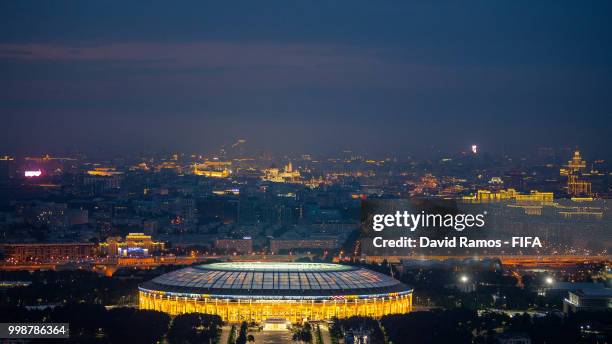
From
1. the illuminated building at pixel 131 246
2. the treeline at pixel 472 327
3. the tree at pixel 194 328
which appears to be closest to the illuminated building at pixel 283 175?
the illuminated building at pixel 131 246

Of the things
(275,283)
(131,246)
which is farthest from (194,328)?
(131,246)

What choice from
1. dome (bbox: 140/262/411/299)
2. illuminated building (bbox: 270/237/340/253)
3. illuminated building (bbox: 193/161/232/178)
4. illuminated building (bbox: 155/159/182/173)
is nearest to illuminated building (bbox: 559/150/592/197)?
illuminated building (bbox: 270/237/340/253)

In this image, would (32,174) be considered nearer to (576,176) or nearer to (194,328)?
(576,176)

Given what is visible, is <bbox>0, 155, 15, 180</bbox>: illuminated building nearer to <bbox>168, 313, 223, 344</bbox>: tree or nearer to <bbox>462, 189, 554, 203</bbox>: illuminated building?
<bbox>462, 189, 554, 203</bbox>: illuminated building

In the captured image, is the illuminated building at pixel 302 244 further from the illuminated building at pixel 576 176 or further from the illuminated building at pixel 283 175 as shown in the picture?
the illuminated building at pixel 283 175

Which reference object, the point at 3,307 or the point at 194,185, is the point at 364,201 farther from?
the point at 3,307
